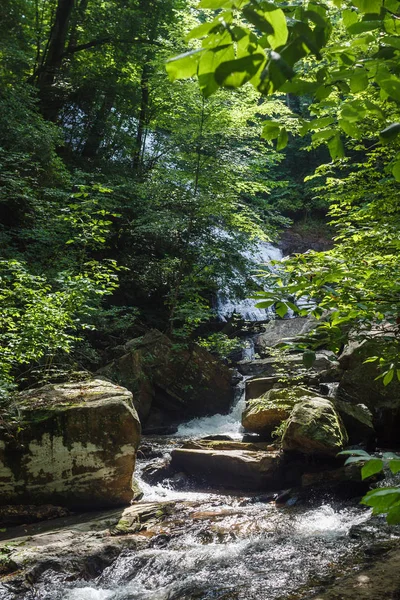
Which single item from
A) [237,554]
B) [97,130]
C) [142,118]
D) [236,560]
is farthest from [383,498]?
[142,118]

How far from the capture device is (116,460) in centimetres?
558

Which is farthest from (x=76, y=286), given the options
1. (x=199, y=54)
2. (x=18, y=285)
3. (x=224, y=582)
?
(x=199, y=54)

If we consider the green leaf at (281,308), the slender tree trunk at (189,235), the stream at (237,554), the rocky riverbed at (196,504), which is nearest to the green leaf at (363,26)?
the green leaf at (281,308)

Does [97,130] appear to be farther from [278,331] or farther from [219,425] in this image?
[219,425]

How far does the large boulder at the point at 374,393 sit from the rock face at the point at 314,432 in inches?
47.1

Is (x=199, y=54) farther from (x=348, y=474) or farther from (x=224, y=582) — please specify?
(x=348, y=474)

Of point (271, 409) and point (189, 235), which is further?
point (189, 235)

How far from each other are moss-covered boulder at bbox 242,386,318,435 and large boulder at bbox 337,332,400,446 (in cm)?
88

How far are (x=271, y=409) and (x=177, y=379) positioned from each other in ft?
12.4

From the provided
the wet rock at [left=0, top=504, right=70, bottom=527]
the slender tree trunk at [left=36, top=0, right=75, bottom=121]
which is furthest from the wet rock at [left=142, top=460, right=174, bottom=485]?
the slender tree trunk at [left=36, top=0, right=75, bottom=121]

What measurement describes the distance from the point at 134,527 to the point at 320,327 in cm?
390

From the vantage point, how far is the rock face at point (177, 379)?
10655 mm

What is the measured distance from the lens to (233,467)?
702 cm

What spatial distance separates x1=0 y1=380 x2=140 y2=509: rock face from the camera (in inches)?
207
